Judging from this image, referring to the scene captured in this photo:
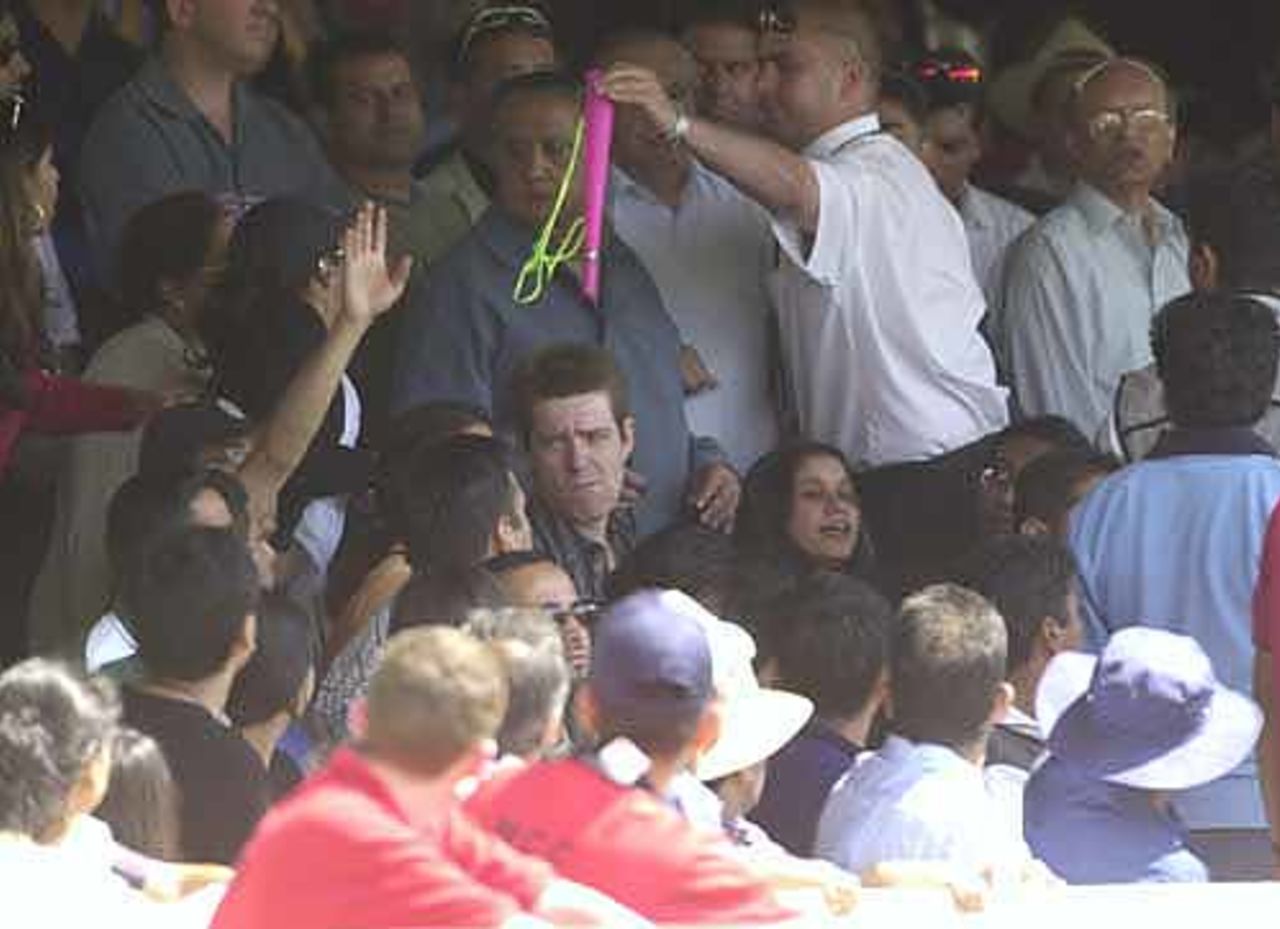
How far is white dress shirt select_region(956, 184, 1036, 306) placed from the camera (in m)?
10.2

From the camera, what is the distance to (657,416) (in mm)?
8711

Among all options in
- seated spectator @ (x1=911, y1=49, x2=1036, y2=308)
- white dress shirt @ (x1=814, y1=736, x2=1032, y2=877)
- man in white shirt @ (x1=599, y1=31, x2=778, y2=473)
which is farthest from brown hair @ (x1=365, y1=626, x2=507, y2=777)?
seated spectator @ (x1=911, y1=49, x2=1036, y2=308)

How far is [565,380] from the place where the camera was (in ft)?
27.1

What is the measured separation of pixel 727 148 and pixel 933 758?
1990 millimetres

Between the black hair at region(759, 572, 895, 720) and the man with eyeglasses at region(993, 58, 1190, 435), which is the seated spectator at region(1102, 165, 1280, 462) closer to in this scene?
the man with eyeglasses at region(993, 58, 1190, 435)

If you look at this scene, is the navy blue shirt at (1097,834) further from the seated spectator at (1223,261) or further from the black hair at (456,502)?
the seated spectator at (1223,261)

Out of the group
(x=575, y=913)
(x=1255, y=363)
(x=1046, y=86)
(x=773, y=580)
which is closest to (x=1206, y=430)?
(x=1255, y=363)

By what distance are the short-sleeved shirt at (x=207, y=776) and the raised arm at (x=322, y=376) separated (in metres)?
1.10

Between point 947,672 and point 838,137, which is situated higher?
point 838,137

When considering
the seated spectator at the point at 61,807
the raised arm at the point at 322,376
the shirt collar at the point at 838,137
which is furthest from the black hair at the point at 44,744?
the shirt collar at the point at 838,137

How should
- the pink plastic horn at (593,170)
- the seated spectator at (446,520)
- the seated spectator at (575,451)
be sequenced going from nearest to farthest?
1. the seated spectator at (446,520)
2. the seated spectator at (575,451)
3. the pink plastic horn at (593,170)

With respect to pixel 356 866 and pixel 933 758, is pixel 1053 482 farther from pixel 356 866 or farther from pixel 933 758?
pixel 356 866

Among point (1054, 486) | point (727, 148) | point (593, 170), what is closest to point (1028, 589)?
point (1054, 486)

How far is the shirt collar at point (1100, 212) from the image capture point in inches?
371
